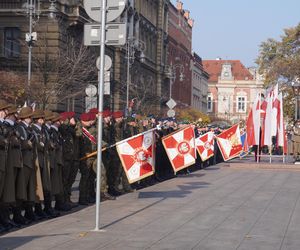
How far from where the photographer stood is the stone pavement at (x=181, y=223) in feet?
32.7

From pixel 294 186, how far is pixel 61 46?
24234 mm

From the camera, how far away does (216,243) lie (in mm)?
10039

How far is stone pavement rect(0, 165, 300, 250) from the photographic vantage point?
9.95m

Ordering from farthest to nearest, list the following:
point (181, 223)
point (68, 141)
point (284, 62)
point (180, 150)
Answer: point (284, 62) < point (180, 150) < point (68, 141) < point (181, 223)

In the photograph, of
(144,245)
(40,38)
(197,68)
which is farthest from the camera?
(197,68)

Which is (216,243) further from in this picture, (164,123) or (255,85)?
(255,85)

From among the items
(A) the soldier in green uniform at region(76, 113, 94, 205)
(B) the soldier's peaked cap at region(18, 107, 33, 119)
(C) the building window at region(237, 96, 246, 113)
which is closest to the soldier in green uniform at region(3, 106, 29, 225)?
(B) the soldier's peaked cap at region(18, 107, 33, 119)

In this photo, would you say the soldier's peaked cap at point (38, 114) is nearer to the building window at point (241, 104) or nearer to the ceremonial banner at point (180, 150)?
the ceremonial banner at point (180, 150)

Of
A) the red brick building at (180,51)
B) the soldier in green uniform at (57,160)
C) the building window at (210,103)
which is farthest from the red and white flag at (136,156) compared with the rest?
the building window at (210,103)

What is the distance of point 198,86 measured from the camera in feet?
375

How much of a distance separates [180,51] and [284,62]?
117 feet

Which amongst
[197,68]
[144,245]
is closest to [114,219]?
[144,245]

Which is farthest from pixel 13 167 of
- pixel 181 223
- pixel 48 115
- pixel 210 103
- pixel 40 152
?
pixel 210 103

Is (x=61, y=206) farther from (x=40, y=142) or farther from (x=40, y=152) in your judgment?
(x=40, y=142)
